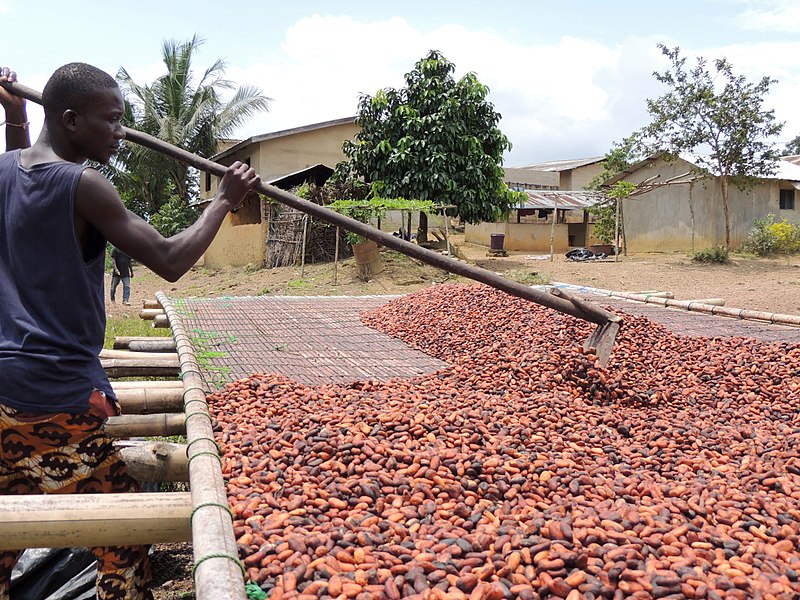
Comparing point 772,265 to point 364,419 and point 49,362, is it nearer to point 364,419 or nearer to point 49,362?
point 364,419

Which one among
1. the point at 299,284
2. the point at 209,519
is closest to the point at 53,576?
the point at 209,519

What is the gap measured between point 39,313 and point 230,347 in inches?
97.2

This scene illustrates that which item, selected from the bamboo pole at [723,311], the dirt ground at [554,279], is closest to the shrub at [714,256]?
the dirt ground at [554,279]

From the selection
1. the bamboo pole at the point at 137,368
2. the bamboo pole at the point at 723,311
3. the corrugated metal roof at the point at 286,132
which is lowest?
the bamboo pole at the point at 137,368

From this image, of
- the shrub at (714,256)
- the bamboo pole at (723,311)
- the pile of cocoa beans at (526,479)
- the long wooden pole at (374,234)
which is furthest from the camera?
the shrub at (714,256)

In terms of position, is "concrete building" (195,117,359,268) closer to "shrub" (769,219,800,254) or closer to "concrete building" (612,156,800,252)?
"concrete building" (612,156,800,252)

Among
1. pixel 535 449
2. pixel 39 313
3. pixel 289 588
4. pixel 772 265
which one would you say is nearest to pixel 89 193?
pixel 39 313

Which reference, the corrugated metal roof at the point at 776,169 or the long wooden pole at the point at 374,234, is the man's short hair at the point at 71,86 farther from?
the corrugated metal roof at the point at 776,169

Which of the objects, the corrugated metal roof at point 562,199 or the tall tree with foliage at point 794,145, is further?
the tall tree with foliage at point 794,145

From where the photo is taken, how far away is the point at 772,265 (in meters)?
14.1

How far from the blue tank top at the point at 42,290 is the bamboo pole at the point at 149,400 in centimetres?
125

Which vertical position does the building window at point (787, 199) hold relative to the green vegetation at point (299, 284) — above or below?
above

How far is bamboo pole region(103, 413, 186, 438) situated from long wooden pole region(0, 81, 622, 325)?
1025mm

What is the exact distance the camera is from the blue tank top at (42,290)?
65.2 inches
